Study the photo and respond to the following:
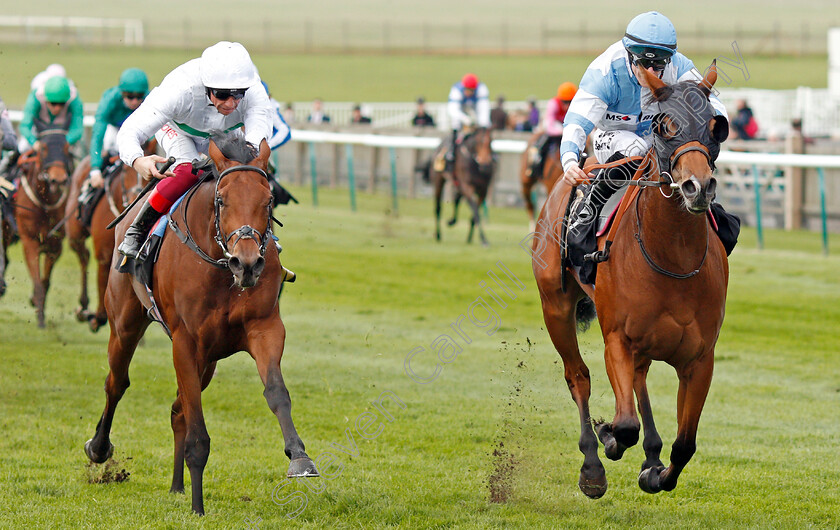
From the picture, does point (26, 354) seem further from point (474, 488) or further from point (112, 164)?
point (474, 488)

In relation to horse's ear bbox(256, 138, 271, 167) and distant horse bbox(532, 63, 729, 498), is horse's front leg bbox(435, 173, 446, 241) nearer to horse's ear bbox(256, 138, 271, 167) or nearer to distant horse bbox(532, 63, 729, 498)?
distant horse bbox(532, 63, 729, 498)

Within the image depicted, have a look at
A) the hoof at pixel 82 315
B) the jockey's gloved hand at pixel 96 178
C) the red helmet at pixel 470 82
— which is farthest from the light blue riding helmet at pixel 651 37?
the red helmet at pixel 470 82

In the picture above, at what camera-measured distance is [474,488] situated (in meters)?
5.85

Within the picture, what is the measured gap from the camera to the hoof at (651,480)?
16.9 ft

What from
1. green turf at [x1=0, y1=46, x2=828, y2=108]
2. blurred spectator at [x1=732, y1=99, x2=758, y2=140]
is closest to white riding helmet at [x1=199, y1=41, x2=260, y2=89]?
blurred spectator at [x1=732, y1=99, x2=758, y2=140]

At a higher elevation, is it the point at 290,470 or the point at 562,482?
the point at 290,470

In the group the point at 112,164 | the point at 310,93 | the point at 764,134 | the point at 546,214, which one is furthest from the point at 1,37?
the point at 546,214

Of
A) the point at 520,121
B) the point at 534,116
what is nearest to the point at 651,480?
the point at 520,121

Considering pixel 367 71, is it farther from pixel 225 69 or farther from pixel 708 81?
pixel 708 81

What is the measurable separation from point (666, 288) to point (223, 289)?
1.93 metres

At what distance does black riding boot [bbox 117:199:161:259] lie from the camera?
559 centimetres

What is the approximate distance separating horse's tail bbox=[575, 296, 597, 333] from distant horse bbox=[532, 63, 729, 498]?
0.85 metres

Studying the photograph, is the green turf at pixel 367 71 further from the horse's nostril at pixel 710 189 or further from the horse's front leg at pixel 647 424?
the horse's nostril at pixel 710 189

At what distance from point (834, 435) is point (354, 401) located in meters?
3.15
